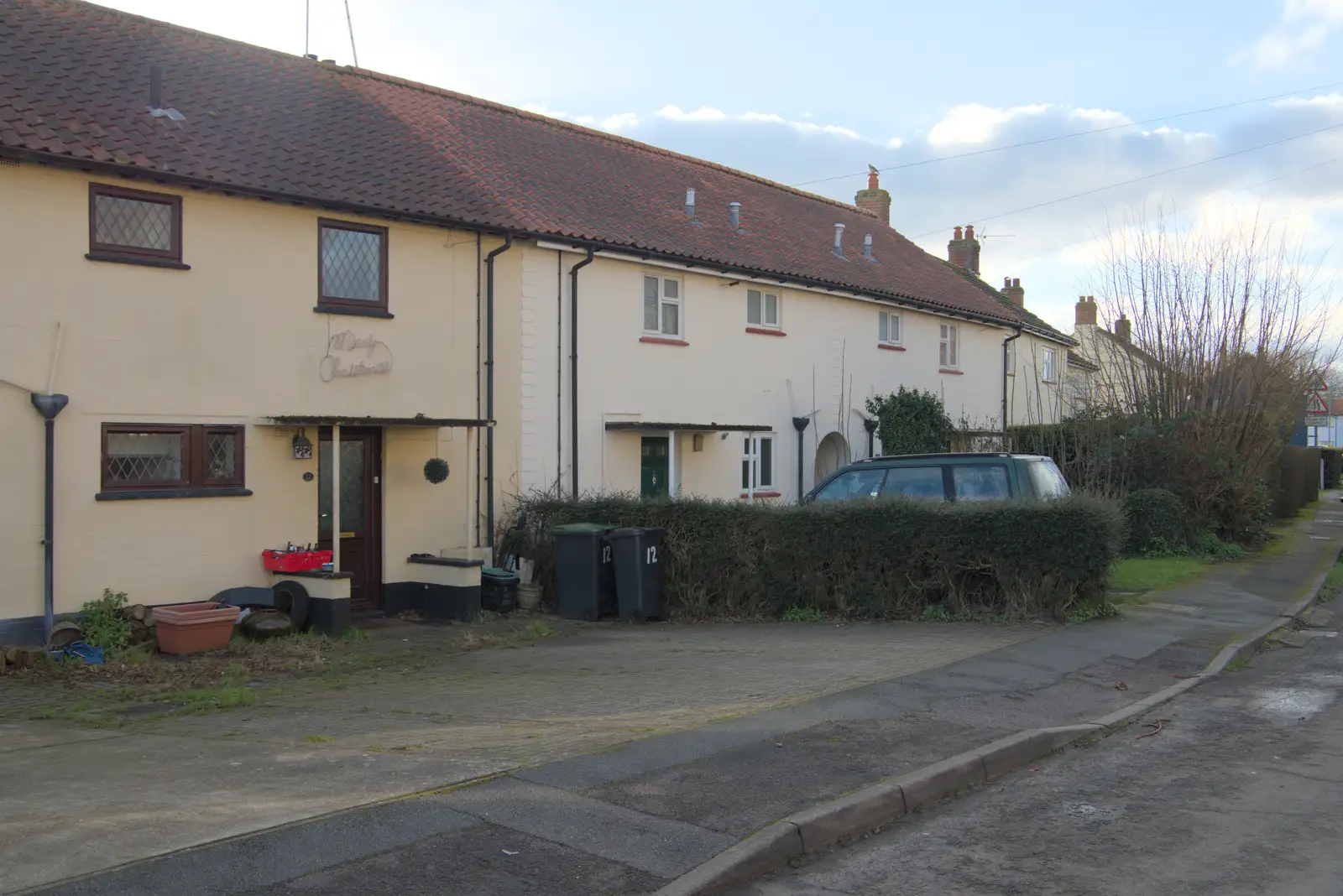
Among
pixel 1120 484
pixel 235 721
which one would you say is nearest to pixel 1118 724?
pixel 235 721

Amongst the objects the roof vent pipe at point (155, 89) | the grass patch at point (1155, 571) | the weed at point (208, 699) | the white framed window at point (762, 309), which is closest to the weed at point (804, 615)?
the grass patch at point (1155, 571)

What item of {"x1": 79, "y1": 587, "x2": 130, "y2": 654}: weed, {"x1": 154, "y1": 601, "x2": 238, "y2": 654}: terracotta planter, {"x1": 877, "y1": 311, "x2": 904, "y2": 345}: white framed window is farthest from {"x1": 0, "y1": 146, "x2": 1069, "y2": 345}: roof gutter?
{"x1": 154, "y1": 601, "x2": 238, "y2": 654}: terracotta planter

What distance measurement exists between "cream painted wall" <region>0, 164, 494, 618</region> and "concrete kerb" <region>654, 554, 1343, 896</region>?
8.66 m

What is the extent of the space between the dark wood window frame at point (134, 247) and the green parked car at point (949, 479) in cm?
770

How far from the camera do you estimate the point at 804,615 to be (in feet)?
44.0

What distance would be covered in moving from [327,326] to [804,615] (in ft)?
21.6

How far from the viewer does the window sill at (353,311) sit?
1367 centimetres

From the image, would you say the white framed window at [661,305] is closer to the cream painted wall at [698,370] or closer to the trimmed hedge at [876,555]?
the cream painted wall at [698,370]

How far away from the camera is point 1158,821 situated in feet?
20.2

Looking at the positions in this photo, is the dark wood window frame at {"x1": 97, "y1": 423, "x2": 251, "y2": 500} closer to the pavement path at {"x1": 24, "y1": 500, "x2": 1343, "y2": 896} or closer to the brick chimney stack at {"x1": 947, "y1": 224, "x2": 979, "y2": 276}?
the pavement path at {"x1": 24, "y1": 500, "x2": 1343, "y2": 896}

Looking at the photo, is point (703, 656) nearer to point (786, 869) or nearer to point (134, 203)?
point (786, 869)

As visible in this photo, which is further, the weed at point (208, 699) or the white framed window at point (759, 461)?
the white framed window at point (759, 461)

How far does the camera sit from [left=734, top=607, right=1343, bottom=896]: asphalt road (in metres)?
5.27

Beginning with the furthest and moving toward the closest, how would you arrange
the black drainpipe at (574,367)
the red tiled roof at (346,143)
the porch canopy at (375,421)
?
the black drainpipe at (574,367)
the porch canopy at (375,421)
the red tiled roof at (346,143)
